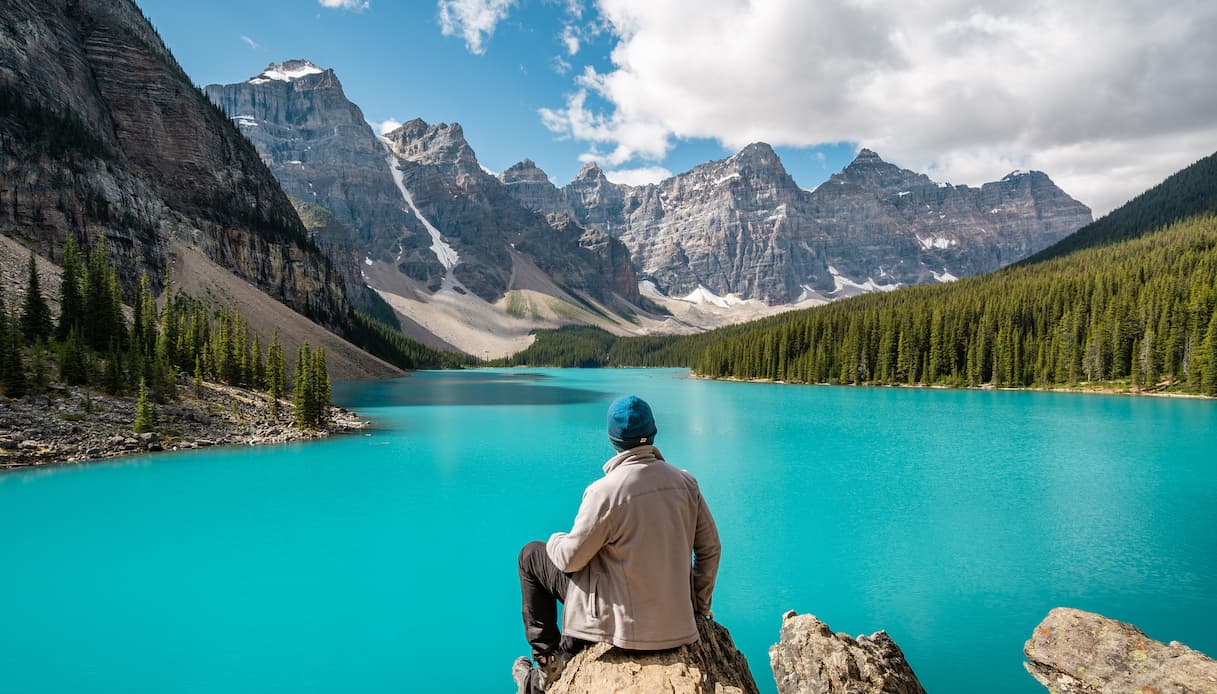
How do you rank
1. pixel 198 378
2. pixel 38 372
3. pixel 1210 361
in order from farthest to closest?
pixel 1210 361 < pixel 198 378 < pixel 38 372

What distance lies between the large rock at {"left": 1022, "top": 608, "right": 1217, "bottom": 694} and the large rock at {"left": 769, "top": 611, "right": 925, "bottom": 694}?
199cm

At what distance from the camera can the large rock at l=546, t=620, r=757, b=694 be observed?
3.67m

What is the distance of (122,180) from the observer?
74.9 m

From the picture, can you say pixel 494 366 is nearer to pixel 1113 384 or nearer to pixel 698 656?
pixel 1113 384

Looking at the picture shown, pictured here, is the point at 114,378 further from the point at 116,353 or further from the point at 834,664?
the point at 834,664

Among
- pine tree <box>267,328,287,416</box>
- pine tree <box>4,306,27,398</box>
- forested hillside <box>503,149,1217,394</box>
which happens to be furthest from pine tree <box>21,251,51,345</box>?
forested hillside <box>503,149,1217,394</box>

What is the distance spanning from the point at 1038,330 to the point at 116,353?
8857 centimetres

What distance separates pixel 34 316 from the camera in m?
30.3

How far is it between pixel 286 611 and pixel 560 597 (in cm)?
833

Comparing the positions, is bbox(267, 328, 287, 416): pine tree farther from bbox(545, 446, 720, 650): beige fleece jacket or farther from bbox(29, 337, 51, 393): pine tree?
bbox(545, 446, 720, 650): beige fleece jacket

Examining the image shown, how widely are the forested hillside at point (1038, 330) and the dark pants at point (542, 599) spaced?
72.8 metres

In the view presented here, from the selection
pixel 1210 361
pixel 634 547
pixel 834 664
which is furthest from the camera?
pixel 1210 361

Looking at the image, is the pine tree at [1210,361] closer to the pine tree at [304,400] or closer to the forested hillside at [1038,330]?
the forested hillside at [1038,330]

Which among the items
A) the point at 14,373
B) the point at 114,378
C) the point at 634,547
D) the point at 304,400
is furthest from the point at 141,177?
the point at 634,547
